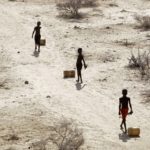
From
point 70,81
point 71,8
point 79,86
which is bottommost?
point 79,86

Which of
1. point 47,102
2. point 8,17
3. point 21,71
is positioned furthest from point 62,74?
point 8,17

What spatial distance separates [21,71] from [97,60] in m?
3.39

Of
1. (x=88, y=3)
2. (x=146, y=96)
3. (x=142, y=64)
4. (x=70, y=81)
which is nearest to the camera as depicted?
(x=146, y=96)

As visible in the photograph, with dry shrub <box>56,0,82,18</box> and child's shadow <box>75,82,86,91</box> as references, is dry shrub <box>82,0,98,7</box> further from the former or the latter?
child's shadow <box>75,82,86,91</box>

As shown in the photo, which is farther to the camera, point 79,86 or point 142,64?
point 142,64

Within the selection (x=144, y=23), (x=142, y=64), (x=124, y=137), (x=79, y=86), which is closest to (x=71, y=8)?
(x=144, y=23)

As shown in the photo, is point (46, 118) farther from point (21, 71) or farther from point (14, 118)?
point (21, 71)

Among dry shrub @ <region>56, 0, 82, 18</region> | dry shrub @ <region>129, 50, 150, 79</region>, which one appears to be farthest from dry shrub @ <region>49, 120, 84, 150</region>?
dry shrub @ <region>56, 0, 82, 18</region>

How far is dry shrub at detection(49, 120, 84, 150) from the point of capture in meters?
10.9

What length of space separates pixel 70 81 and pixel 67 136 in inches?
203

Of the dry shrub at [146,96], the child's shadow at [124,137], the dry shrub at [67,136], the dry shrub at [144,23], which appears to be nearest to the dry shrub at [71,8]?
the dry shrub at [144,23]

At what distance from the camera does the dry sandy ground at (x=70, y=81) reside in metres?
12.2

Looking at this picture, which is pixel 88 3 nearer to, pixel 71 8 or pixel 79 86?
pixel 71 8

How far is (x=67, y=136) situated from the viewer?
11516 millimetres
